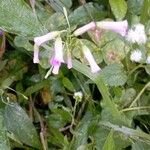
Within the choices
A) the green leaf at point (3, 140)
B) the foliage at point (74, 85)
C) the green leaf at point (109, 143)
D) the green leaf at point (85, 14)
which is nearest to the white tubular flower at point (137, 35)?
the foliage at point (74, 85)

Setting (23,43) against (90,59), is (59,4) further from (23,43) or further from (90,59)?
(90,59)

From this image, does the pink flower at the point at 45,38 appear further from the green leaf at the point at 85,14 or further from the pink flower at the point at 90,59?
the green leaf at the point at 85,14

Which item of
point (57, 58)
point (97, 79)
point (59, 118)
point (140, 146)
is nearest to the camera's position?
point (57, 58)

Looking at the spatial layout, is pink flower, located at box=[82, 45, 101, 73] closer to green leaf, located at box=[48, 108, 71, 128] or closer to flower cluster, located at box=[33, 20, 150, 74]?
flower cluster, located at box=[33, 20, 150, 74]

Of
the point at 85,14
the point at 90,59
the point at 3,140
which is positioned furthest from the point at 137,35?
the point at 3,140

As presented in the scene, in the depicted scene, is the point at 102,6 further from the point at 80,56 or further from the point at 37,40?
the point at 37,40
